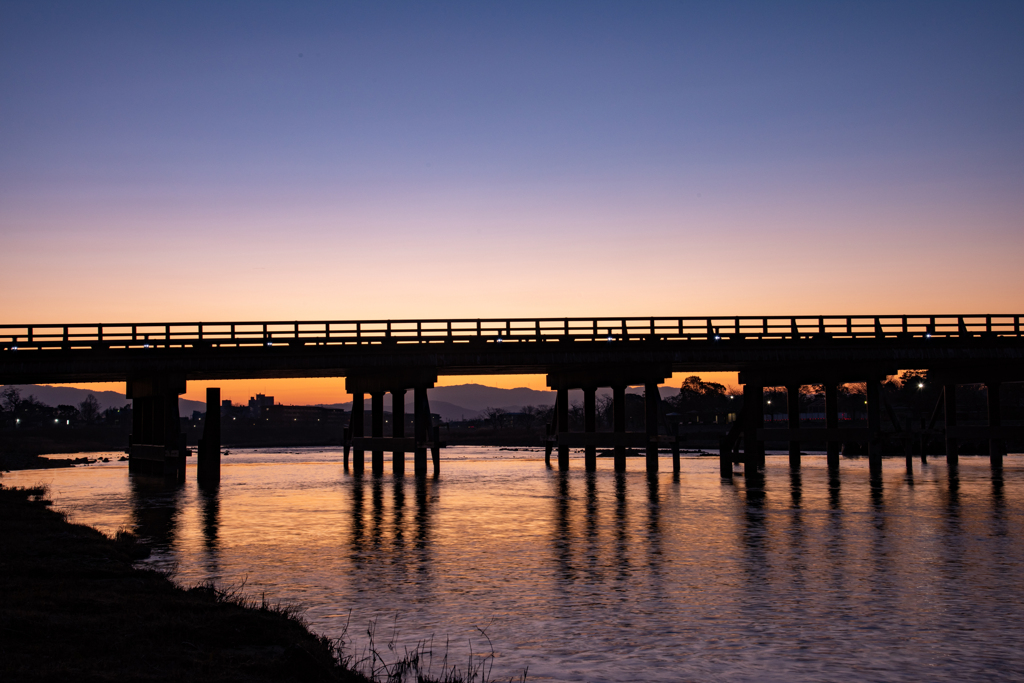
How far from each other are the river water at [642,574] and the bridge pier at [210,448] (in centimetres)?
848

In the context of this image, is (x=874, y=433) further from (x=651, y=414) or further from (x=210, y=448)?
(x=210, y=448)

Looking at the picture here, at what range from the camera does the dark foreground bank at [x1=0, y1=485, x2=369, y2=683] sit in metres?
9.18

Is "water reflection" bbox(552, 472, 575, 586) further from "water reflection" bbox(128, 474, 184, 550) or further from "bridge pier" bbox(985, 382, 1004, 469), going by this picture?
"bridge pier" bbox(985, 382, 1004, 469)

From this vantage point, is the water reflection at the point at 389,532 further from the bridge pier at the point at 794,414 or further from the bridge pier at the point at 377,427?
the bridge pier at the point at 794,414

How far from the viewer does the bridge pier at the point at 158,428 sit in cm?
4091

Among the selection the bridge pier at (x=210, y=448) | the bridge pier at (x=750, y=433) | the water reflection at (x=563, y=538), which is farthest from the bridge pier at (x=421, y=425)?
the bridge pier at (x=750, y=433)

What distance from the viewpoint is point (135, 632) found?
10727 millimetres

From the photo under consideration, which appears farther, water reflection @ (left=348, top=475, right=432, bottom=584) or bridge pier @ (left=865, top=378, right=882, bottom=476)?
bridge pier @ (left=865, top=378, right=882, bottom=476)

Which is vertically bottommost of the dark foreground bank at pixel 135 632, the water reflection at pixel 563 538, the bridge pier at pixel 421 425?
the water reflection at pixel 563 538

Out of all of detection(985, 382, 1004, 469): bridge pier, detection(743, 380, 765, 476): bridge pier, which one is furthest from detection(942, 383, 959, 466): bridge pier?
detection(743, 380, 765, 476): bridge pier

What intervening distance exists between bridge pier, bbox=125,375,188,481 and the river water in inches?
276

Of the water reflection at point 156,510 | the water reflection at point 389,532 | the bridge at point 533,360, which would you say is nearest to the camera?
the water reflection at point 389,532

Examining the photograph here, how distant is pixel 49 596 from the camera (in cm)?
1251

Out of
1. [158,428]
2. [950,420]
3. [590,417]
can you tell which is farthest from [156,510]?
[950,420]
